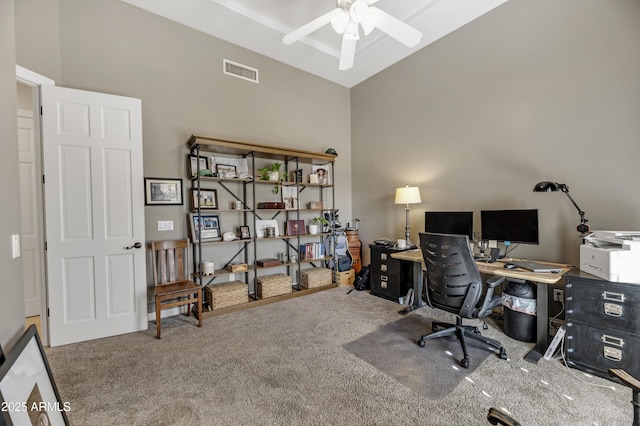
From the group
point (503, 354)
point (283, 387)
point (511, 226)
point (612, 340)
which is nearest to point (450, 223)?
point (511, 226)

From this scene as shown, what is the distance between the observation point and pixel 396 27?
2463 millimetres

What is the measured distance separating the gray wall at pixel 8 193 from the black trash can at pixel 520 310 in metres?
3.52

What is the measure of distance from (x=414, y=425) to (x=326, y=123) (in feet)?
14.6

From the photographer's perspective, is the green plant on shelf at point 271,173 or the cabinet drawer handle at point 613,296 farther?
the green plant on shelf at point 271,173

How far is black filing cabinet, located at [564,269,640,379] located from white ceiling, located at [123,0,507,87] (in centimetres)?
322

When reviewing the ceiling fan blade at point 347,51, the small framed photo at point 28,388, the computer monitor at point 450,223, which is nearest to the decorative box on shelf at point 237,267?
the small framed photo at point 28,388

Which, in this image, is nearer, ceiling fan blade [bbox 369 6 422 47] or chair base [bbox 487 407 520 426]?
chair base [bbox 487 407 520 426]

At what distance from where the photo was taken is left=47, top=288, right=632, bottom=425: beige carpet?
1667mm

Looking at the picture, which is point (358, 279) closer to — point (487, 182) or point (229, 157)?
point (487, 182)

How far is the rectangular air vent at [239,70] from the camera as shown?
12.5ft

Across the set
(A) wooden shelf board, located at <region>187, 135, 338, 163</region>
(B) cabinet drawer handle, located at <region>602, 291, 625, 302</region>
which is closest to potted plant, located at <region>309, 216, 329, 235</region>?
(A) wooden shelf board, located at <region>187, 135, 338, 163</region>

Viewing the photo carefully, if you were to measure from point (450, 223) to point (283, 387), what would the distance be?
8.66 feet

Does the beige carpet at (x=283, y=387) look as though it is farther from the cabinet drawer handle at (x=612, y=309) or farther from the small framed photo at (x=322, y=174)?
the small framed photo at (x=322, y=174)

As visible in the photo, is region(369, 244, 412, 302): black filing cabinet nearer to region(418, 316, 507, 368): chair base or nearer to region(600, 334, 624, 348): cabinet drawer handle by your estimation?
region(418, 316, 507, 368): chair base
